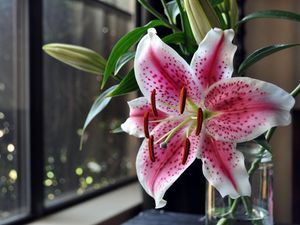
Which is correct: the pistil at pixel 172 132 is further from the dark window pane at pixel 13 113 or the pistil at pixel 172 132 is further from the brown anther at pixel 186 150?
the dark window pane at pixel 13 113

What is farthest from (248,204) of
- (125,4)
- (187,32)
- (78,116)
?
(125,4)

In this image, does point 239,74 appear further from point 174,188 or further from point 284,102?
point 174,188

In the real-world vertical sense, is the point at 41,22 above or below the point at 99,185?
above

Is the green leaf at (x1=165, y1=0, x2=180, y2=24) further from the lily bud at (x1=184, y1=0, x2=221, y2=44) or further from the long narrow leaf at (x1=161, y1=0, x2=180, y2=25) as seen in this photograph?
the lily bud at (x1=184, y1=0, x2=221, y2=44)

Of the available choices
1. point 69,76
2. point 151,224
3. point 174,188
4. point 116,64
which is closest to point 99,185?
point 174,188

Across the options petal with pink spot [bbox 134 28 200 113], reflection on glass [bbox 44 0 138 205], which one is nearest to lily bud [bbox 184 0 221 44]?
petal with pink spot [bbox 134 28 200 113]

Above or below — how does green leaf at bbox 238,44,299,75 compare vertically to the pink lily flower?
above
